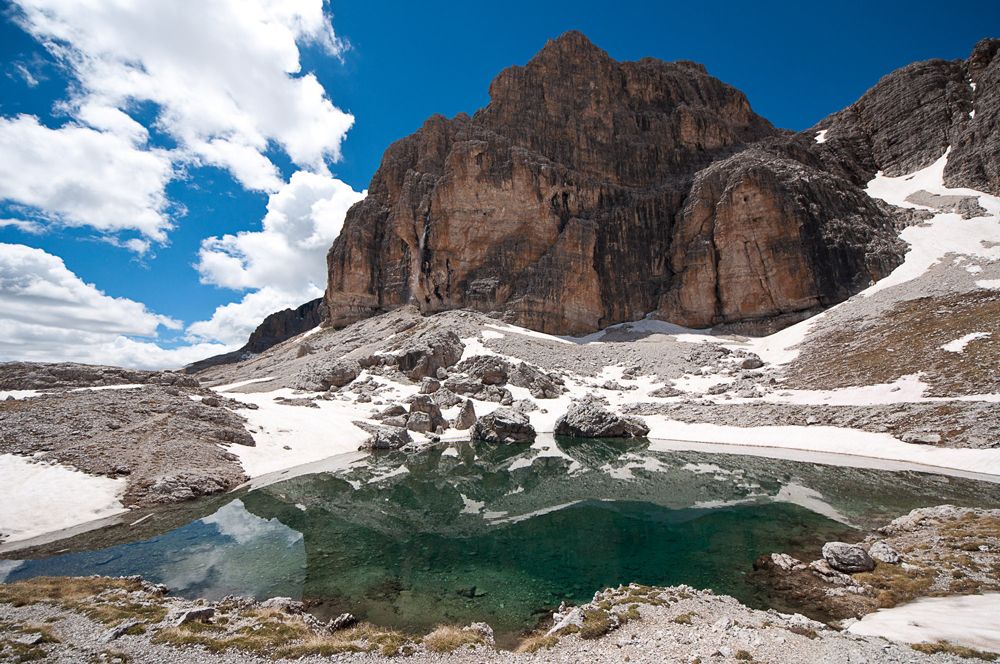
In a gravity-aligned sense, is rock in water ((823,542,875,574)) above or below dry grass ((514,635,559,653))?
below

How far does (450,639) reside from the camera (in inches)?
349

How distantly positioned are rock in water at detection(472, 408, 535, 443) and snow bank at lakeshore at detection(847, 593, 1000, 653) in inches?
1185

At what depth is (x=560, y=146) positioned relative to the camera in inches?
3777

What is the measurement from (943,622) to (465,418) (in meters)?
37.2

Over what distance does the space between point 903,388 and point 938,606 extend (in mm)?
30478

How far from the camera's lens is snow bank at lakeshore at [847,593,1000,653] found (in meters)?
7.46

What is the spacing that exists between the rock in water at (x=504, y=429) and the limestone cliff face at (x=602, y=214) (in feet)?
131

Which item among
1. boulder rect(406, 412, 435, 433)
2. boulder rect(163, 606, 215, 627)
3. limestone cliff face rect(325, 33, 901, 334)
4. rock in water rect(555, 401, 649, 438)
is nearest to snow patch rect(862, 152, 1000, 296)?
limestone cliff face rect(325, 33, 901, 334)

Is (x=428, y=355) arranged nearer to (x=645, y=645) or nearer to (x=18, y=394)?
(x=18, y=394)

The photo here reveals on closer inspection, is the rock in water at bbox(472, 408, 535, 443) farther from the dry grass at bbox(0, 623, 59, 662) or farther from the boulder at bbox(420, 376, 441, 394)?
the dry grass at bbox(0, 623, 59, 662)

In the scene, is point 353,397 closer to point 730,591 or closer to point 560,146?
point 730,591

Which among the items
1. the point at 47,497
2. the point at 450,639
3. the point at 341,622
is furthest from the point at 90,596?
the point at 47,497

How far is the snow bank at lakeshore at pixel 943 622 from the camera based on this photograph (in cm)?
746

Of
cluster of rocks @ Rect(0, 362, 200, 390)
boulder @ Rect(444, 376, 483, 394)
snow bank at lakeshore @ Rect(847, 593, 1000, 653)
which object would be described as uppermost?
cluster of rocks @ Rect(0, 362, 200, 390)
